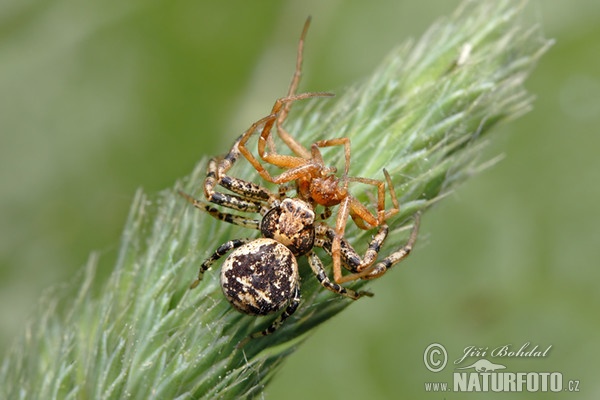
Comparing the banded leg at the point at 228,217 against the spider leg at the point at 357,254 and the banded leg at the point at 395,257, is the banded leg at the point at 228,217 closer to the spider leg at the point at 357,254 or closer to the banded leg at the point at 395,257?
the spider leg at the point at 357,254

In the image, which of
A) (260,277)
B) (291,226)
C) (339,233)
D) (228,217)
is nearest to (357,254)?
(339,233)

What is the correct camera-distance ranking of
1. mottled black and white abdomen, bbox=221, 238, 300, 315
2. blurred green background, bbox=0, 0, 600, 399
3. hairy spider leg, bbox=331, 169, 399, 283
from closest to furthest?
mottled black and white abdomen, bbox=221, 238, 300, 315
hairy spider leg, bbox=331, 169, 399, 283
blurred green background, bbox=0, 0, 600, 399

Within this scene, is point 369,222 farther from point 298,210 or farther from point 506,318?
point 506,318

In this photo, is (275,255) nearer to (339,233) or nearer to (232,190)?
(339,233)

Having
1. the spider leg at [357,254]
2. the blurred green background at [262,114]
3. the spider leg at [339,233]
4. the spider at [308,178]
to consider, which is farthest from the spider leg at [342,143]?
the blurred green background at [262,114]

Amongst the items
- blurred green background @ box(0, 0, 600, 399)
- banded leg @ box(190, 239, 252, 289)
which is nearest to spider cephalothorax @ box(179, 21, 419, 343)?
banded leg @ box(190, 239, 252, 289)

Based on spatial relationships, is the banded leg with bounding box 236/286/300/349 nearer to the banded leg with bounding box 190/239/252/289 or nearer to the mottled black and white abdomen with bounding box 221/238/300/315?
the mottled black and white abdomen with bounding box 221/238/300/315

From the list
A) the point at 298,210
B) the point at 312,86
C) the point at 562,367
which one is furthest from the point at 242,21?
the point at 562,367
